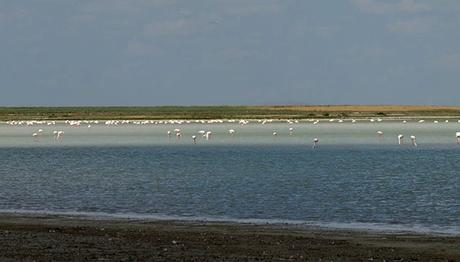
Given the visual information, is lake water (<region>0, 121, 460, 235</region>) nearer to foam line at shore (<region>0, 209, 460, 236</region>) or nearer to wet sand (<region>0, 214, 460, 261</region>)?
foam line at shore (<region>0, 209, 460, 236</region>)

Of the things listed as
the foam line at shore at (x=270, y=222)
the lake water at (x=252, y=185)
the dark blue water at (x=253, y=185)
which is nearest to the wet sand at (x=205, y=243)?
the foam line at shore at (x=270, y=222)

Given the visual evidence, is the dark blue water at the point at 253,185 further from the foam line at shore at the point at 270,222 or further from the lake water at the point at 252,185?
the foam line at shore at the point at 270,222

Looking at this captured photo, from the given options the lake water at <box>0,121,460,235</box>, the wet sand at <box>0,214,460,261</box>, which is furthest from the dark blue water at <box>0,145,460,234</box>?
the wet sand at <box>0,214,460,261</box>

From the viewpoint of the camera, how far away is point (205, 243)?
1556cm

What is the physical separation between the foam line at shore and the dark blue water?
0.30 m

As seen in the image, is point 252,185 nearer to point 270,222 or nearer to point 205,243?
point 270,222

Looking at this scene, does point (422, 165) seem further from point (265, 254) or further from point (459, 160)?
point (265, 254)

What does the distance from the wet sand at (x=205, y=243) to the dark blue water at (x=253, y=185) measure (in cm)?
227

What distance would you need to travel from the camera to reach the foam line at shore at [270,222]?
1802cm

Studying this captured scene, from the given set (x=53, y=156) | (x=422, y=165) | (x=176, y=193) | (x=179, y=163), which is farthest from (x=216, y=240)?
(x=53, y=156)

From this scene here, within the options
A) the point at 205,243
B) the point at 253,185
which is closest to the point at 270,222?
the point at 205,243

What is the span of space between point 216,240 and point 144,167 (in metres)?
25.4

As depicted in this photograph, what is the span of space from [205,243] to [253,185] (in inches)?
583

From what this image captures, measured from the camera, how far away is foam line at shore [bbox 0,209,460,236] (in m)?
18.0
